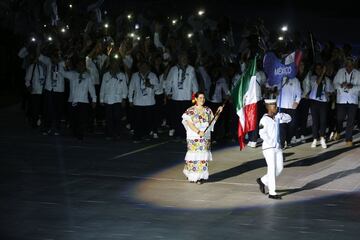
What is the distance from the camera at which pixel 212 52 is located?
27344 millimetres

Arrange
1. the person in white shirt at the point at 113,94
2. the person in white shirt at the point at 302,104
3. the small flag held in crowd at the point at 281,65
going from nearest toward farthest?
the small flag held in crowd at the point at 281,65 → the person in white shirt at the point at 302,104 → the person in white shirt at the point at 113,94

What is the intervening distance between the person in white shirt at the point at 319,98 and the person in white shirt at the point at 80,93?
482 centimetres

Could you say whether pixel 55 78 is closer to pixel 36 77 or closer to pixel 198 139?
pixel 36 77

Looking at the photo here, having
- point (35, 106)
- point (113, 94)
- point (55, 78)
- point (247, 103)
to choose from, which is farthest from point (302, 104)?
point (35, 106)

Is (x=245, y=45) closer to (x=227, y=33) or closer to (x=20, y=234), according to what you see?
(x=227, y=33)

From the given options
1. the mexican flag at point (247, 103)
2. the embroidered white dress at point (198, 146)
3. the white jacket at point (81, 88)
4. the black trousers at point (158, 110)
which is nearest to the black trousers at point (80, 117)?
the white jacket at point (81, 88)

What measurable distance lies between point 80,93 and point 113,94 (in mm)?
726

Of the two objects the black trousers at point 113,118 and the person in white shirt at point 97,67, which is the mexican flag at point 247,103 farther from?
the person in white shirt at point 97,67

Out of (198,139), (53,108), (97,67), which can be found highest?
(97,67)

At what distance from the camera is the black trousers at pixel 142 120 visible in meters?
20.8

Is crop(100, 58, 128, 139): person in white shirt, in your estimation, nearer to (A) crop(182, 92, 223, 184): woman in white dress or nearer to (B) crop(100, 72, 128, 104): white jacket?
(B) crop(100, 72, 128, 104): white jacket

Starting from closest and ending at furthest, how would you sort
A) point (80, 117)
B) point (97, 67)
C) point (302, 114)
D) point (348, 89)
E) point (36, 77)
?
point (348, 89) → point (80, 117) → point (302, 114) → point (36, 77) → point (97, 67)

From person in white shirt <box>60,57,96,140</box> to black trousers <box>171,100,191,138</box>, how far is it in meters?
1.83

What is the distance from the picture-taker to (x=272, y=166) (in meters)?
14.0
